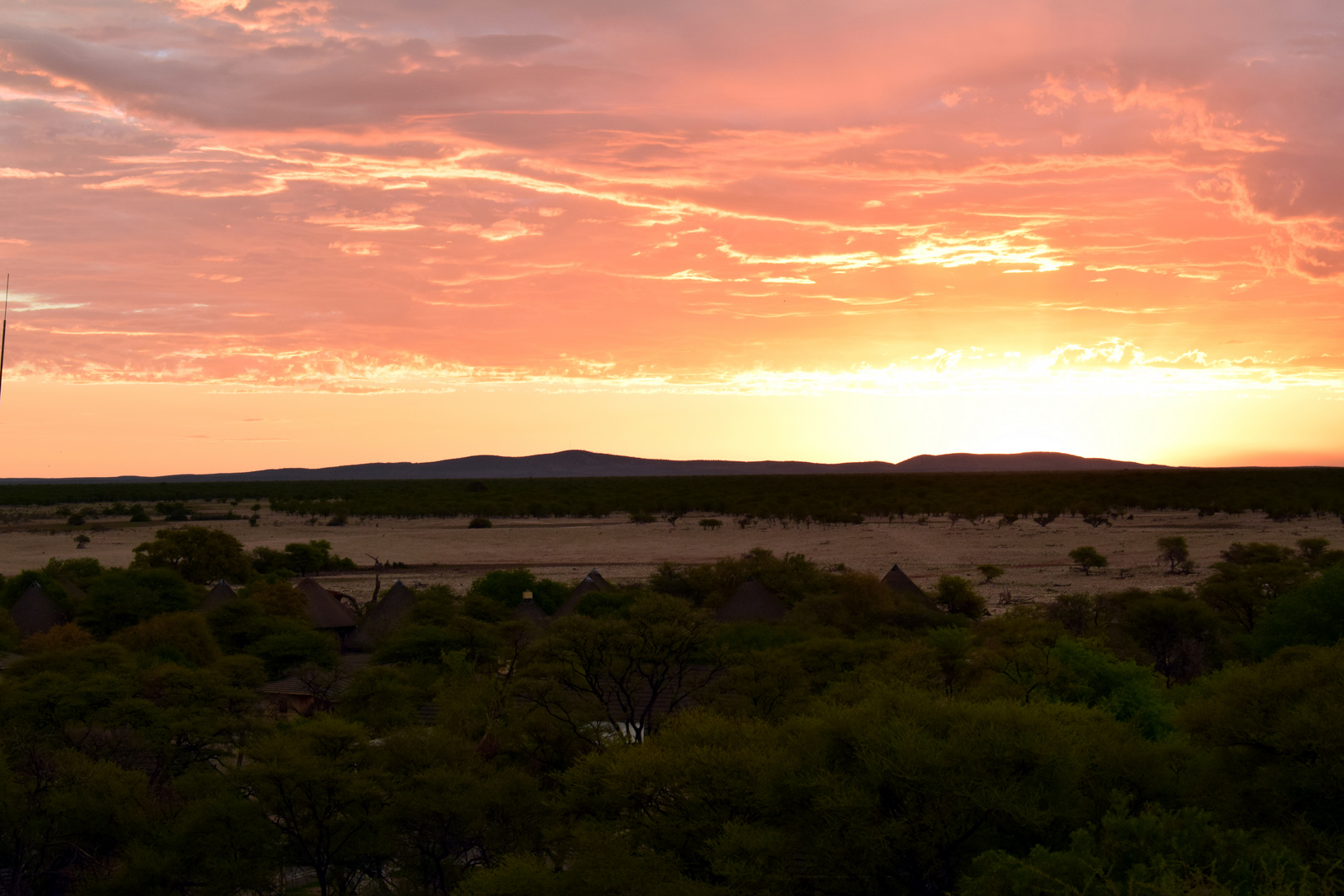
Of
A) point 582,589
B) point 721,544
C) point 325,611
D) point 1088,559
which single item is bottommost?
point 721,544

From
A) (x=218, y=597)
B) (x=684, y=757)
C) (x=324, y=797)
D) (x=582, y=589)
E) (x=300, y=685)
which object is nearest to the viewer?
(x=684, y=757)

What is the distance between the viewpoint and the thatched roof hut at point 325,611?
49125mm

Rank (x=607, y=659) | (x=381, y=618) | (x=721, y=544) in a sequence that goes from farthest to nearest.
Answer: (x=721, y=544) → (x=381, y=618) → (x=607, y=659)

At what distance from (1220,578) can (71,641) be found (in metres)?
49.7

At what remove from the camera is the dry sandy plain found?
8481cm

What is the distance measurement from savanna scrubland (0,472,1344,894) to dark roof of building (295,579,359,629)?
481 centimetres

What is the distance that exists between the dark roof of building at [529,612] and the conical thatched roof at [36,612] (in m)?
20.8

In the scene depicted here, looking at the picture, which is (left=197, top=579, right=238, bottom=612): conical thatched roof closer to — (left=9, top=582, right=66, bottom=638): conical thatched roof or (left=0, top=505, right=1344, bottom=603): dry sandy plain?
(left=9, top=582, right=66, bottom=638): conical thatched roof

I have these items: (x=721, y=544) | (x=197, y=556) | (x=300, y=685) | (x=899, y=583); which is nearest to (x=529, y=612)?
(x=300, y=685)

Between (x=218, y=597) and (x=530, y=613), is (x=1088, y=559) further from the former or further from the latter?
(x=218, y=597)

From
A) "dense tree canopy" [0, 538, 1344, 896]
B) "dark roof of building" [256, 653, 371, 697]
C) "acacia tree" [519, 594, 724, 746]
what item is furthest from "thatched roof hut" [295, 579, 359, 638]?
"acacia tree" [519, 594, 724, 746]

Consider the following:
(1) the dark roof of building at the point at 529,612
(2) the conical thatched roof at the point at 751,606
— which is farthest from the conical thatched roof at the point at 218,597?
(2) the conical thatched roof at the point at 751,606

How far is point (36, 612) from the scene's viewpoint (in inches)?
1897

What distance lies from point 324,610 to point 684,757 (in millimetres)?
35362
